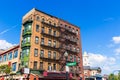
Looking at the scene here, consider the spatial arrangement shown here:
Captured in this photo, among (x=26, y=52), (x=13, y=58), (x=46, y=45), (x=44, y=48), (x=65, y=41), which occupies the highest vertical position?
(x=65, y=41)

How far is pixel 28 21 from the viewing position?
44.4m

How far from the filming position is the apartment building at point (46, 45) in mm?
41469

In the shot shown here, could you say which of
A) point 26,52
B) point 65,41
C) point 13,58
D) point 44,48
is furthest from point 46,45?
point 13,58

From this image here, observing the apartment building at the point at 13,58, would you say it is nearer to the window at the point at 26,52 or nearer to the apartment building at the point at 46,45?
the window at the point at 26,52

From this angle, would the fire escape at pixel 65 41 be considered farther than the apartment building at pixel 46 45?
Yes

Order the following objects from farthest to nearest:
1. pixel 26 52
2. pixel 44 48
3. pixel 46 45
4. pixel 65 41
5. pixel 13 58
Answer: pixel 65 41, pixel 13 58, pixel 46 45, pixel 44 48, pixel 26 52

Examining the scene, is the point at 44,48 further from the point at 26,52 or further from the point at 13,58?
the point at 13,58

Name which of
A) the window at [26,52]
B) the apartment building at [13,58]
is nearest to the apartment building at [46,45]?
the window at [26,52]

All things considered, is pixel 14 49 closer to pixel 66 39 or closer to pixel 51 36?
pixel 51 36

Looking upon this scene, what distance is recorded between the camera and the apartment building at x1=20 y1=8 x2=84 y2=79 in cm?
4147

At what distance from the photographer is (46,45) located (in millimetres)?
44438

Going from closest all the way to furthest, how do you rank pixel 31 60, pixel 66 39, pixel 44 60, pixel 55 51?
pixel 31 60
pixel 44 60
pixel 55 51
pixel 66 39

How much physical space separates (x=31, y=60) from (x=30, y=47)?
134 inches

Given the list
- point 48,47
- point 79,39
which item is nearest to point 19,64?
point 48,47
